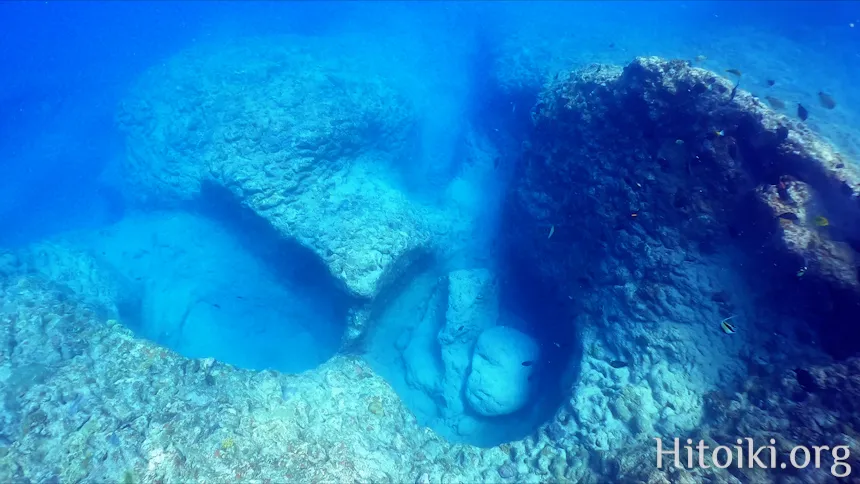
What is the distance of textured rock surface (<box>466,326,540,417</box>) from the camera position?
890cm

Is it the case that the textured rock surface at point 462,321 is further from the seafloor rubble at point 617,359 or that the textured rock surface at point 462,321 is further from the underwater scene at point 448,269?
the seafloor rubble at point 617,359

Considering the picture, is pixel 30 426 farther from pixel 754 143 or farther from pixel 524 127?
pixel 524 127

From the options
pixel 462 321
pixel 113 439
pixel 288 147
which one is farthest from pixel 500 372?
pixel 288 147

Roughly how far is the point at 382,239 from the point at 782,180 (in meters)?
7.75

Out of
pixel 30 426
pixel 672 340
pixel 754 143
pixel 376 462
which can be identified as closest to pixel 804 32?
pixel 754 143

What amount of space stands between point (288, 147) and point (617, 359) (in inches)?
377

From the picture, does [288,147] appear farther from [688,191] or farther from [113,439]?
[688,191]

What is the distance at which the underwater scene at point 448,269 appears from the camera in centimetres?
531

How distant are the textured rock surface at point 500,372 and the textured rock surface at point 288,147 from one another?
3.15m

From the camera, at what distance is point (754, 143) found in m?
6.31

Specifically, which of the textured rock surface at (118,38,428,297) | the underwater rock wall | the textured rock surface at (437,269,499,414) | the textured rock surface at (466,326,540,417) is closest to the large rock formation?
the underwater rock wall

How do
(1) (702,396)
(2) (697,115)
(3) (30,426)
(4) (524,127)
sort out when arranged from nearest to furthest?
1. (3) (30,426)
2. (1) (702,396)
3. (2) (697,115)
4. (4) (524,127)

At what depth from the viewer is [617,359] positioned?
258 inches

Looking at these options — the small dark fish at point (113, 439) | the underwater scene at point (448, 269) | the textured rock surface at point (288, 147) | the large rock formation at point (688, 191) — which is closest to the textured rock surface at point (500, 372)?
the underwater scene at point (448, 269)
